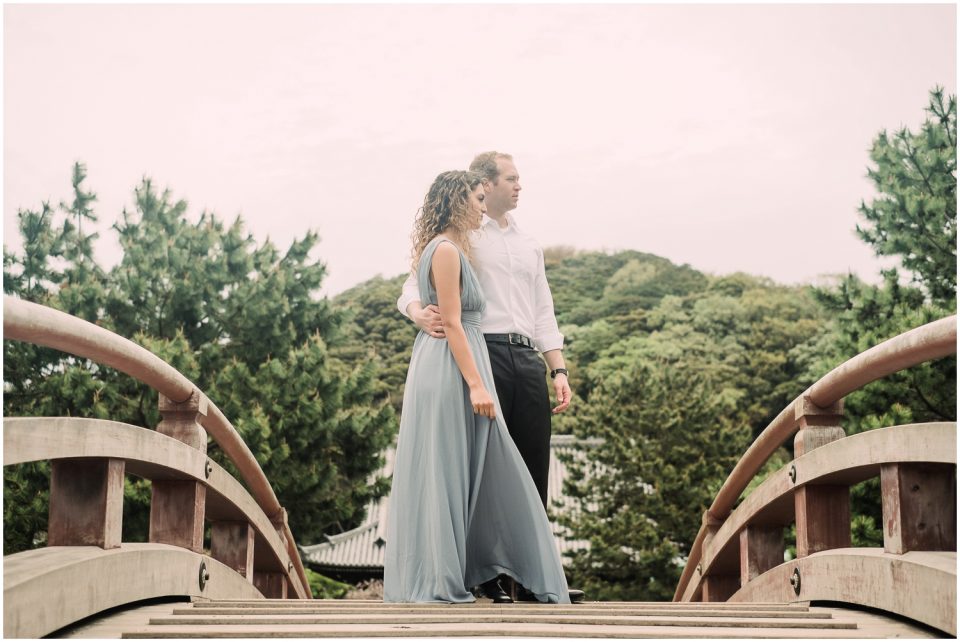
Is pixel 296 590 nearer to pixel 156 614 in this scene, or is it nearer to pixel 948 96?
pixel 156 614

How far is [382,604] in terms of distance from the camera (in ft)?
9.19

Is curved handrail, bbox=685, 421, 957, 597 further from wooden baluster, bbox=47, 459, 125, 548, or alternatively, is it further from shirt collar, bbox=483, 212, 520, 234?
wooden baluster, bbox=47, 459, 125, 548

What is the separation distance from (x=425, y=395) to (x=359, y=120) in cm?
5184

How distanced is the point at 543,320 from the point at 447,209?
2.19 ft

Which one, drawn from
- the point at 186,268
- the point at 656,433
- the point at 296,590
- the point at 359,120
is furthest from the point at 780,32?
the point at 296,590

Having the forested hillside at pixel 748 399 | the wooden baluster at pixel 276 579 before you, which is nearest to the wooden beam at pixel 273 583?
the wooden baluster at pixel 276 579

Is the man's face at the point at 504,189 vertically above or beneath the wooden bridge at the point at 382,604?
above

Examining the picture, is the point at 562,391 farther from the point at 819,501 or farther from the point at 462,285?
the point at 819,501

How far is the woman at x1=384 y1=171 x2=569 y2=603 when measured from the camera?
3084mm

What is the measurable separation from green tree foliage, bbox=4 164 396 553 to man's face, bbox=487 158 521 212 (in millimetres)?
9339

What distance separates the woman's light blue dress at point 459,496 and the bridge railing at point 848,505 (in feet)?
2.77

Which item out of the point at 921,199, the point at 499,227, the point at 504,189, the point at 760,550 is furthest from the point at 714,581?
the point at 921,199

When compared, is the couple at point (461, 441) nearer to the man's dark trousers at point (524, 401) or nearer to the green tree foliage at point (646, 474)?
the man's dark trousers at point (524, 401)

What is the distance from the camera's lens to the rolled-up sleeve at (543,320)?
12.1 feet
